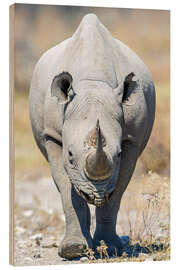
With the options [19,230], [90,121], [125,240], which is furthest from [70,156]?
[19,230]

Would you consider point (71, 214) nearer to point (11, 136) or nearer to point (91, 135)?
point (11, 136)

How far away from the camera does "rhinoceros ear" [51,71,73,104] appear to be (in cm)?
827

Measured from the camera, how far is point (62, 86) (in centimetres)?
834

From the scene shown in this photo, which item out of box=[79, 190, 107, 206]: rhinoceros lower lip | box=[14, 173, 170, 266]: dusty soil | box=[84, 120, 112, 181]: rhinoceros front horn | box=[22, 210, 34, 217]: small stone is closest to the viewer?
box=[84, 120, 112, 181]: rhinoceros front horn

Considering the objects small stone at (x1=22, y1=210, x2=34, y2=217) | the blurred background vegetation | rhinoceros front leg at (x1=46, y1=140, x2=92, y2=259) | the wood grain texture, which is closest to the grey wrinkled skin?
rhinoceros front leg at (x1=46, y1=140, x2=92, y2=259)

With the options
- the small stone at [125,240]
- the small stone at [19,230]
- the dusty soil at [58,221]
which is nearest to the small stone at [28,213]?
the dusty soil at [58,221]

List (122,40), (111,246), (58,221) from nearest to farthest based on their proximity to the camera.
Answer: (111,246) → (122,40) → (58,221)

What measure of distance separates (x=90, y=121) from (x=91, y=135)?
0.29 metres

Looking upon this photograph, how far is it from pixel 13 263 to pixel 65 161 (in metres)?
1.16

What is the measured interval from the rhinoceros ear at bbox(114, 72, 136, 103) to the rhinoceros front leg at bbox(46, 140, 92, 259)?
36.2 inches

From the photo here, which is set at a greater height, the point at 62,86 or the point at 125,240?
the point at 62,86

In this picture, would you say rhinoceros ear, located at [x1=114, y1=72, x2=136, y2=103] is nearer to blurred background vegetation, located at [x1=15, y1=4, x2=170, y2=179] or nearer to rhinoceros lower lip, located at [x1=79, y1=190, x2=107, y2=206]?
rhinoceros lower lip, located at [x1=79, y1=190, x2=107, y2=206]

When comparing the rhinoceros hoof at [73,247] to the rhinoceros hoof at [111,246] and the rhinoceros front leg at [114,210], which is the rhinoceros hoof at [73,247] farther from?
the rhinoceros front leg at [114,210]

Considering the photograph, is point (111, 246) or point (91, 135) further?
point (111, 246)
